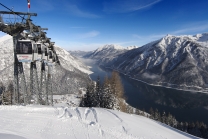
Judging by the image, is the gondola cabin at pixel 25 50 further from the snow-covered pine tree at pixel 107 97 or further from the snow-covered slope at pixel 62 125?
the snow-covered pine tree at pixel 107 97

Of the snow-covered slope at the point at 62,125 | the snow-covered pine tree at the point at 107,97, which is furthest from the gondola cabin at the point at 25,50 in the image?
the snow-covered pine tree at the point at 107,97

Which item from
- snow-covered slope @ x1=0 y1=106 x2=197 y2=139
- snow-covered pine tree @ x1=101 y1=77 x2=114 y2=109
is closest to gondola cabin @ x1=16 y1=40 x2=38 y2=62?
snow-covered slope @ x1=0 y1=106 x2=197 y2=139

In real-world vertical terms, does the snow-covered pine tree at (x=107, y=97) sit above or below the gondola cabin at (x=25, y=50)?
below

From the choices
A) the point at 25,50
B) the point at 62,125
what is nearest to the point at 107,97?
the point at 25,50

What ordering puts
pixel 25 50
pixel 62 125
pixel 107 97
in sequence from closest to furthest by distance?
1. pixel 62 125
2. pixel 25 50
3. pixel 107 97

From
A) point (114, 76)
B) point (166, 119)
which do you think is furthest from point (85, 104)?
point (166, 119)

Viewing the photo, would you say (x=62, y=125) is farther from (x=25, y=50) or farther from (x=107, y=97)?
(x=107, y=97)

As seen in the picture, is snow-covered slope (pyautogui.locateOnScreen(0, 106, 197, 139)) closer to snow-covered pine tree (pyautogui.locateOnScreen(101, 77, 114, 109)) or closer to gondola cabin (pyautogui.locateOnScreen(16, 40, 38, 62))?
gondola cabin (pyautogui.locateOnScreen(16, 40, 38, 62))

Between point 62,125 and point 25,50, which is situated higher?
point 25,50

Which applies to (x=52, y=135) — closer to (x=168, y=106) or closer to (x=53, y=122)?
(x=53, y=122)
